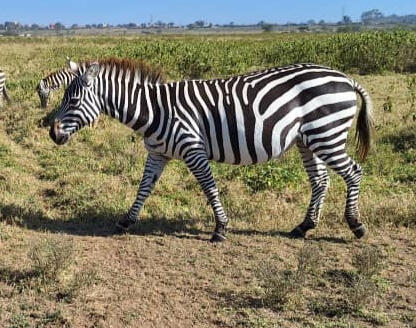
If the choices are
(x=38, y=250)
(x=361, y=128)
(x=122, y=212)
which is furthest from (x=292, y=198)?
(x=38, y=250)

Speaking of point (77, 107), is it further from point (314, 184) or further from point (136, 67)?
point (314, 184)

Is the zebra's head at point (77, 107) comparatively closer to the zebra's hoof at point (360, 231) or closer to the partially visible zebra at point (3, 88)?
the zebra's hoof at point (360, 231)

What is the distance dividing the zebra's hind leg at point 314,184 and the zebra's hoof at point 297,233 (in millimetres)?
34

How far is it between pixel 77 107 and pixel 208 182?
175cm

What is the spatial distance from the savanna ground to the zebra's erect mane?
1.86 metres

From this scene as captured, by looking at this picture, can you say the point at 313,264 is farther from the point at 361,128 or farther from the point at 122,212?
the point at 122,212

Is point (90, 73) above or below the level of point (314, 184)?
above

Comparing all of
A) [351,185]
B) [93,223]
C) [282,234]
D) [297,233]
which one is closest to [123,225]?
[93,223]

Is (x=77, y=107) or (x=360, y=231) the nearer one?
(x=77, y=107)

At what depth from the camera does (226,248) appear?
6.30 metres

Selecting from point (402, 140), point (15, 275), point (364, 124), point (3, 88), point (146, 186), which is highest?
point (3, 88)

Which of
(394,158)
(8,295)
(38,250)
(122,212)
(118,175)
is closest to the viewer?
(8,295)

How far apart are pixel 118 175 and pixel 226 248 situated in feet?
11.0

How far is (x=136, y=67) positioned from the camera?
6715 mm
